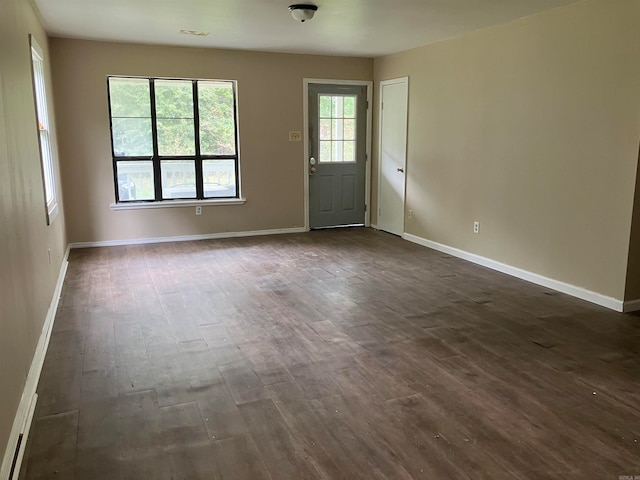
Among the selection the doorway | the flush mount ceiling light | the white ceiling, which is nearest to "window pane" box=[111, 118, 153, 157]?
the white ceiling

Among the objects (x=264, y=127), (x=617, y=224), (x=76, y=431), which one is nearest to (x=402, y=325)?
(x=617, y=224)

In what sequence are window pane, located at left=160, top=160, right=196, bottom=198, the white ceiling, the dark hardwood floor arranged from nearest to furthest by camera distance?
the dark hardwood floor, the white ceiling, window pane, located at left=160, top=160, right=196, bottom=198

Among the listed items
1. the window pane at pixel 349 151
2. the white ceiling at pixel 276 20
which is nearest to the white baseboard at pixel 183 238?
the window pane at pixel 349 151

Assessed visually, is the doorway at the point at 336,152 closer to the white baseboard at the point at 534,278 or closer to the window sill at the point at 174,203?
the window sill at the point at 174,203

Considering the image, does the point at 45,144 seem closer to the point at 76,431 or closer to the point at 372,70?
the point at 76,431

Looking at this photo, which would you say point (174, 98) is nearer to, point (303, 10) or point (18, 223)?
point (303, 10)

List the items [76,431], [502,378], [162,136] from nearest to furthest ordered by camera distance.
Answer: [76,431] → [502,378] → [162,136]

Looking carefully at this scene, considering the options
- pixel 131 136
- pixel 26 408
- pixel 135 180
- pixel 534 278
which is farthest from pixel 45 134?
pixel 534 278

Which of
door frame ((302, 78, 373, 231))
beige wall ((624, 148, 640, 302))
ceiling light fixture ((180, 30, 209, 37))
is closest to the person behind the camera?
beige wall ((624, 148, 640, 302))

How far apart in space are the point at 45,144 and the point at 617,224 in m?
5.07

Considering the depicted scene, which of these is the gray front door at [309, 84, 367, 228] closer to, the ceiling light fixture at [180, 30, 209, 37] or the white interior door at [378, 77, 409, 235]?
the white interior door at [378, 77, 409, 235]

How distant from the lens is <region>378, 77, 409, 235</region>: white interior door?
22.0 feet

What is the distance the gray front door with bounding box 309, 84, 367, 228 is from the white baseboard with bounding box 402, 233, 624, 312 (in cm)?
147

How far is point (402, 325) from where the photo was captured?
12.2 ft
